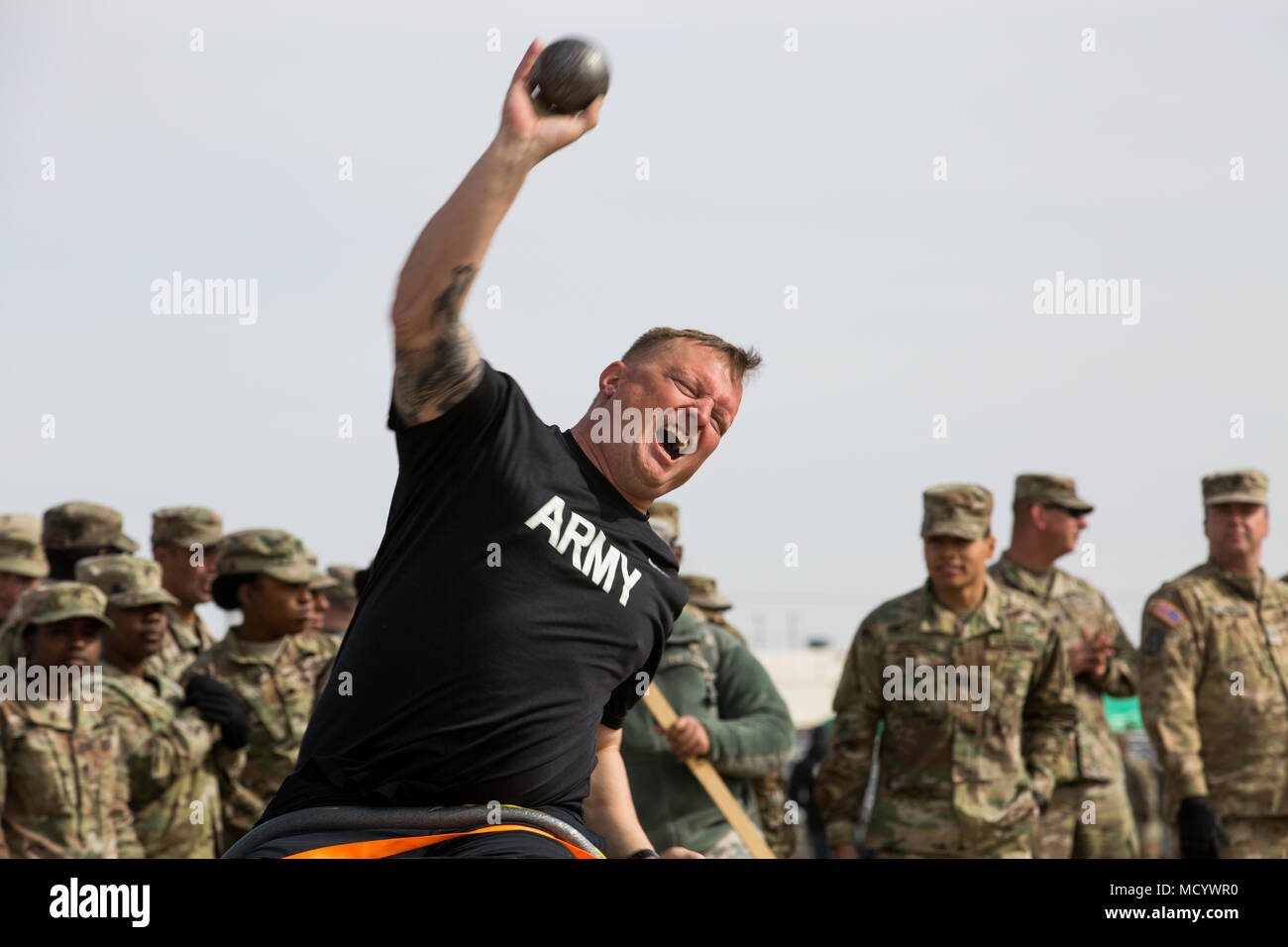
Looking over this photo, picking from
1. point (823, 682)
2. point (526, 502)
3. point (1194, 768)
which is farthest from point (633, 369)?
point (823, 682)

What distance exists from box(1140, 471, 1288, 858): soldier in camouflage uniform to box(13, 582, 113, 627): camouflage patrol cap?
5472 millimetres

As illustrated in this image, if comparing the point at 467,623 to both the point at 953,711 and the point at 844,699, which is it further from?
the point at 844,699

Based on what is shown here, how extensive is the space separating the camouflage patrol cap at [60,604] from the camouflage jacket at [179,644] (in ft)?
5.60

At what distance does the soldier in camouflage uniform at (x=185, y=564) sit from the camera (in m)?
9.77

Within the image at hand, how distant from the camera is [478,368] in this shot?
328cm

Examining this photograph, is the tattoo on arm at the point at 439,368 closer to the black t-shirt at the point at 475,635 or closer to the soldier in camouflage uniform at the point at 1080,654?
the black t-shirt at the point at 475,635

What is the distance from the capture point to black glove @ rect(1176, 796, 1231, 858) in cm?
877

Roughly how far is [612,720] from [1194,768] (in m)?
5.79

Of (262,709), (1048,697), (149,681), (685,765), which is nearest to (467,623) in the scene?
(685,765)

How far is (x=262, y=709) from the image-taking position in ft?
29.7

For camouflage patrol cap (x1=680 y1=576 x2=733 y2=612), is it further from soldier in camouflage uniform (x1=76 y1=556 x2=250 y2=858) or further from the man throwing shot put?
the man throwing shot put

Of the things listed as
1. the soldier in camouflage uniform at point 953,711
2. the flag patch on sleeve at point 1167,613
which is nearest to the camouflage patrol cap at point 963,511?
the soldier in camouflage uniform at point 953,711

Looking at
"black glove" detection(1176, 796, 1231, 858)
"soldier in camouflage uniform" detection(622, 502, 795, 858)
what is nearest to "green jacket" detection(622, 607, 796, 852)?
"soldier in camouflage uniform" detection(622, 502, 795, 858)
